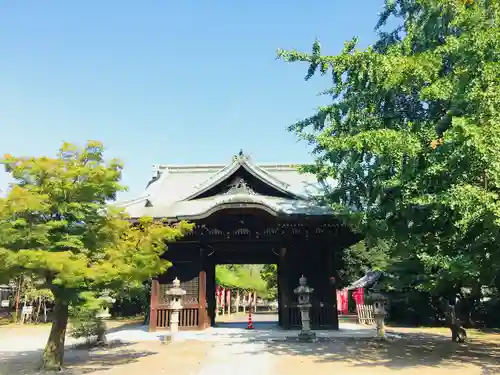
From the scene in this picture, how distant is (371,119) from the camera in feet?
37.8

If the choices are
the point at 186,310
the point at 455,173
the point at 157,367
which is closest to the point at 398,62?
the point at 455,173

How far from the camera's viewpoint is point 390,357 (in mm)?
11031

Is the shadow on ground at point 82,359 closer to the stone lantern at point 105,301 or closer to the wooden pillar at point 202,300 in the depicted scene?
the stone lantern at point 105,301

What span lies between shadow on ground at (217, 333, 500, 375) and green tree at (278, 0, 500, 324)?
1.97 m

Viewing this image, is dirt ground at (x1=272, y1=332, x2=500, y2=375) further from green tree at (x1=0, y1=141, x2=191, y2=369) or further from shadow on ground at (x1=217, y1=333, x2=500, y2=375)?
green tree at (x1=0, y1=141, x2=191, y2=369)

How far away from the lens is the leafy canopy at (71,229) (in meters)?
8.75

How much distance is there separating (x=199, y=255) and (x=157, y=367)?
8064 mm

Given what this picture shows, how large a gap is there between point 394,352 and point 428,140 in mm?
6386

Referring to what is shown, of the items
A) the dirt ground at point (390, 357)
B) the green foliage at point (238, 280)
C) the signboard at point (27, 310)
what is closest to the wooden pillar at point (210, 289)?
the dirt ground at point (390, 357)

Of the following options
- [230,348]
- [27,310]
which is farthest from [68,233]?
[27,310]

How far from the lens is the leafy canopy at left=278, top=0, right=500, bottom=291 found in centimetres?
833

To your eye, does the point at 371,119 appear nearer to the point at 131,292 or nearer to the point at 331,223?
the point at 331,223

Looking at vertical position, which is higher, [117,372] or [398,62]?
[398,62]

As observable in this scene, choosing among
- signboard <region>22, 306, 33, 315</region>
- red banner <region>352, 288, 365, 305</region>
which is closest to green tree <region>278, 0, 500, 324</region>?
red banner <region>352, 288, 365, 305</region>
